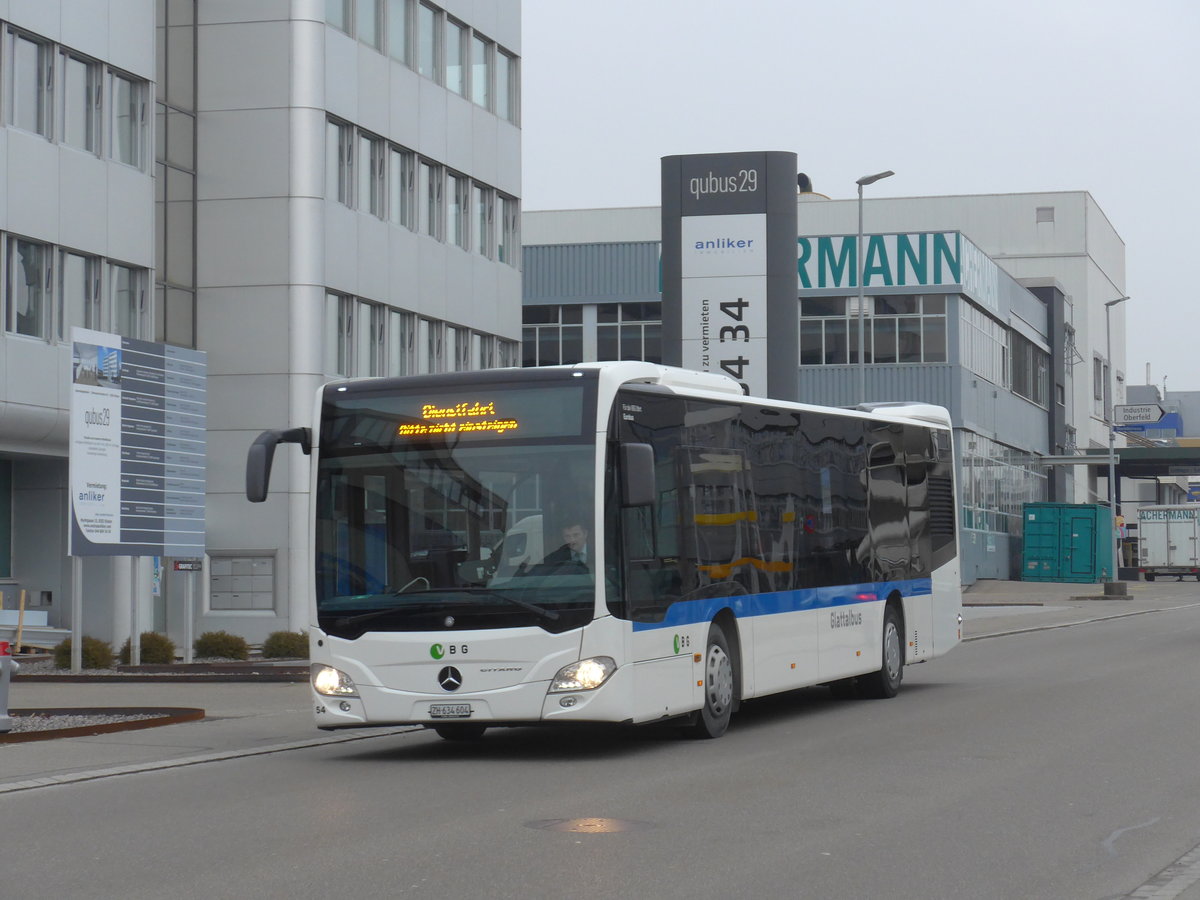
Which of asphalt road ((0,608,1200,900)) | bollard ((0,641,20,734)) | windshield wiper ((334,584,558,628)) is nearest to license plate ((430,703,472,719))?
asphalt road ((0,608,1200,900))

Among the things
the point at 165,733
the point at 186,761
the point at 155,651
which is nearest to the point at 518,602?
the point at 186,761

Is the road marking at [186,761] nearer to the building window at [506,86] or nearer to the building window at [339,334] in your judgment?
the building window at [339,334]

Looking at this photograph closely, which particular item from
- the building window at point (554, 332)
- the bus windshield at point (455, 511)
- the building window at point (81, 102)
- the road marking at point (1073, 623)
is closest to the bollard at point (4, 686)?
the bus windshield at point (455, 511)

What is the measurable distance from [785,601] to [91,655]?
11653 millimetres

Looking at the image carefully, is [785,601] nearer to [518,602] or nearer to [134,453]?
[518,602]

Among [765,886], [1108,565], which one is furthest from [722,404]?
[1108,565]

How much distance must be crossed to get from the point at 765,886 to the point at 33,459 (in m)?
25.0

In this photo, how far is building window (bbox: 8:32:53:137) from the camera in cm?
2836

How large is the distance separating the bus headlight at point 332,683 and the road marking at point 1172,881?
6.65 m

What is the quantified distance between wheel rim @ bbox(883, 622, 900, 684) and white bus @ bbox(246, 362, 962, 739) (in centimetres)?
402

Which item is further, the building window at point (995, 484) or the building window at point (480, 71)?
the building window at point (995, 484)

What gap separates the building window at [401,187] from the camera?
3650cm

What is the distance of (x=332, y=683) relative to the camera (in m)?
13.8

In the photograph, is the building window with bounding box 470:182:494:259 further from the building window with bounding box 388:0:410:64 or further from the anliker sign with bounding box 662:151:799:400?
the anliker sign with bounding box 662:151:799:400
